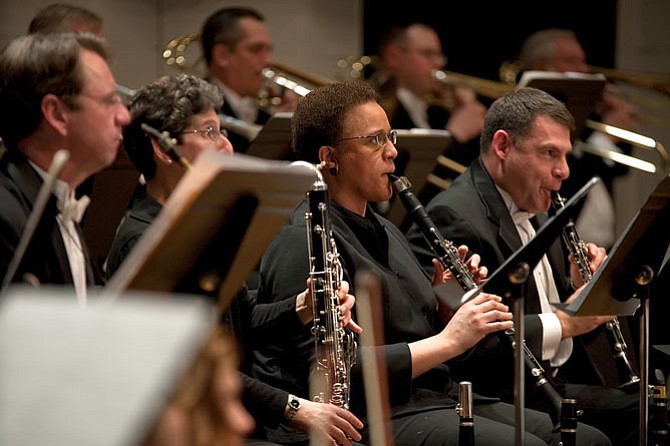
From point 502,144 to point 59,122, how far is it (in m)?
1.76

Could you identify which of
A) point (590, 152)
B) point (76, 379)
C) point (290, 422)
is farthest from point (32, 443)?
point (590, 152)

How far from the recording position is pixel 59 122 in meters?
2.47

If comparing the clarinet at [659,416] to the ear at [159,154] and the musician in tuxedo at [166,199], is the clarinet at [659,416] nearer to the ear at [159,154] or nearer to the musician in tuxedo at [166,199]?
the musician in tuxedo at [166,199]

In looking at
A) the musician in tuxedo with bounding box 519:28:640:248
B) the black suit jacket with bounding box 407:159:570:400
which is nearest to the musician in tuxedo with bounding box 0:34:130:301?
the black suit jacket with bounding box 407:159:570:400

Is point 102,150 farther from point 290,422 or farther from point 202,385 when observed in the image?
point 202,385

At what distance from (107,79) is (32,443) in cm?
163

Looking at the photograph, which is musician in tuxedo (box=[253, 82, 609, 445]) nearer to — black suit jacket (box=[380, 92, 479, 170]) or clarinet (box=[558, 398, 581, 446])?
clarinet (box=[558, 398, 581, 446])

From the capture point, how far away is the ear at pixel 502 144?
378 centimetres

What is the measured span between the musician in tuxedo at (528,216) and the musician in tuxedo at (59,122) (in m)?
1.35

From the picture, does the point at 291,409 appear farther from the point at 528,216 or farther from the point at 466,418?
the point at 528,216

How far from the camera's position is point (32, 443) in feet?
3.32

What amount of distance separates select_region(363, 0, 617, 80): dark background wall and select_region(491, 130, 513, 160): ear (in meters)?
3.55

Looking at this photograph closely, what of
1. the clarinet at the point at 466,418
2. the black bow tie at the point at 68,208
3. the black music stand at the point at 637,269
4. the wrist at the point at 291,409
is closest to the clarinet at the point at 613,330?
the black music stand at the point at 637,269

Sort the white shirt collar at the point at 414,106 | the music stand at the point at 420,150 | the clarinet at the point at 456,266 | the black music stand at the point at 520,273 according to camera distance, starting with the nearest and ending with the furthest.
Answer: the black music stand at the point at 520,273 < the clarinet at the point at 456,266 < the music stand at the point at 420,150 < the white shirt collar at the point at 414,106
